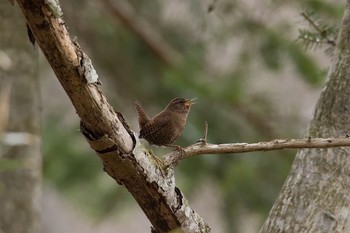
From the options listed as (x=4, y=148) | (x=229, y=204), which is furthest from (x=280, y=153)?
(x=4, y=148)

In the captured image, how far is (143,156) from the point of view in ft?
7.68

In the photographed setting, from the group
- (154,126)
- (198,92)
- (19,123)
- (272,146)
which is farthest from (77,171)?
(272,146)

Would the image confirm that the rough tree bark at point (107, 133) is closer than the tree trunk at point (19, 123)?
Yes

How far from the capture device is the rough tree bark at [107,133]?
2008 mm

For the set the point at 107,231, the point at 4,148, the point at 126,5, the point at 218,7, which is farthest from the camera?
the point at 107,231

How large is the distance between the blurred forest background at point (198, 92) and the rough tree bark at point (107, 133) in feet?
9.01

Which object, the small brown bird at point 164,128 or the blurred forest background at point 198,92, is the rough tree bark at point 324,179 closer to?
the small brown bird at point 164,128

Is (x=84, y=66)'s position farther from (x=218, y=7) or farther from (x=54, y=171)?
(x=54, y=171)

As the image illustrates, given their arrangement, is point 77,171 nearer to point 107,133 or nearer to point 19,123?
point 19,123

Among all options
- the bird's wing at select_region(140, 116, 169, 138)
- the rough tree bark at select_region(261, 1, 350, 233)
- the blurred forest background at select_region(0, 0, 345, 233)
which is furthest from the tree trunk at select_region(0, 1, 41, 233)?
the rough tree bark at select_region(261, 1, 350, 233)

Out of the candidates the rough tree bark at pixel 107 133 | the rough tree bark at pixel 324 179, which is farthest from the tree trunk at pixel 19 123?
the rough tree bark at pixel 107 133

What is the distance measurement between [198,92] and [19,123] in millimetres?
1324

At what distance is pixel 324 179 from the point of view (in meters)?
2.80

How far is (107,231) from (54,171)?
721cm
